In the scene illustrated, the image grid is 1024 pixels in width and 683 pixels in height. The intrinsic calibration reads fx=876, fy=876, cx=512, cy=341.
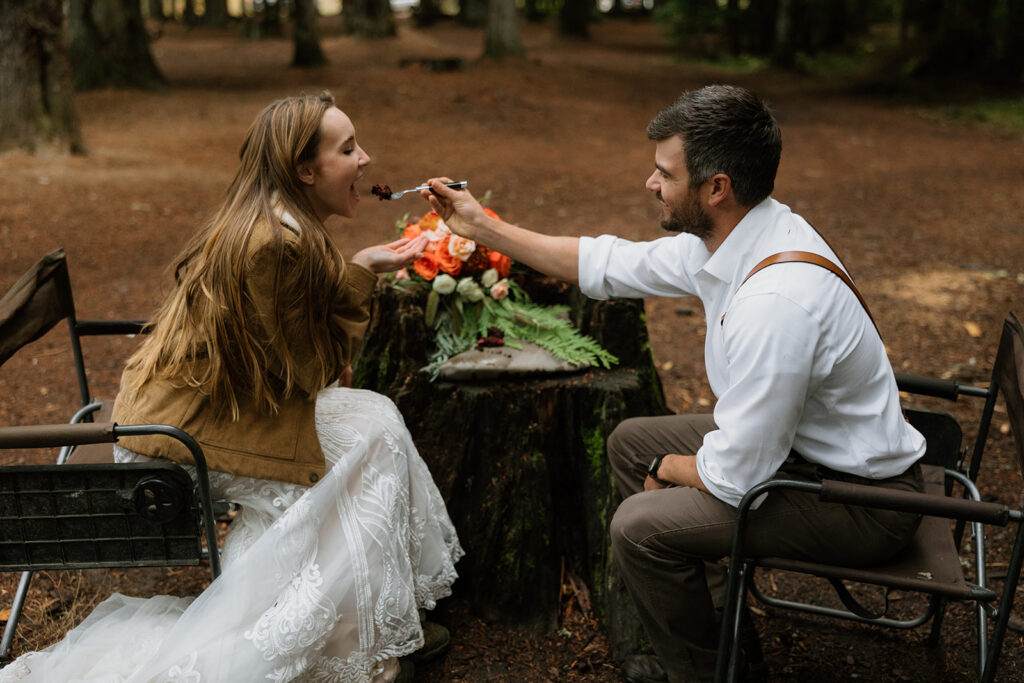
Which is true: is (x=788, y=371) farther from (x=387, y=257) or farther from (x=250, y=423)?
(x=250, y=423)

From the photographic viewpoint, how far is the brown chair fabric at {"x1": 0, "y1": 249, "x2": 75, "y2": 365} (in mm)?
2955

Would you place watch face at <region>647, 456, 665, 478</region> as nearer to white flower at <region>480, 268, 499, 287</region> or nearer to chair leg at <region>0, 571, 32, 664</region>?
white flower at <region>480, 268, 499, 287</region>

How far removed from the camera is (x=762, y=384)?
89.7 inches

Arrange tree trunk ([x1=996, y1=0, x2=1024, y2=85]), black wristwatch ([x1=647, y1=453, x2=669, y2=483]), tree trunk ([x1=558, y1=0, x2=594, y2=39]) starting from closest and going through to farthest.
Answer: black wristwatch ([x1=647, y1=453, x2=669, y2=483]) < tree trunk ([x1=996, y1=0, x2=1024, y2=85]) < tree trunk ([x1=558, y1=0, x2=594, y2=39])

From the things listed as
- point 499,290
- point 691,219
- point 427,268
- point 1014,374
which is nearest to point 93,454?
point 427,268

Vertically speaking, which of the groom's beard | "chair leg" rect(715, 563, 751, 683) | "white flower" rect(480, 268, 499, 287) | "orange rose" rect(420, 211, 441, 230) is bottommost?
"chair leg" rect(715, 563, 751, 683)

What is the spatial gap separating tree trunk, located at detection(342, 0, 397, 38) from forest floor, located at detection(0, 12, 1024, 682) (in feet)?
13.0

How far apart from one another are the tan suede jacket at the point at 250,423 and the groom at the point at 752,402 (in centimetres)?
101

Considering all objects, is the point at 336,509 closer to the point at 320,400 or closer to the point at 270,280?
the point at 320,400

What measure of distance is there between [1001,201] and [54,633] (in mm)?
10014

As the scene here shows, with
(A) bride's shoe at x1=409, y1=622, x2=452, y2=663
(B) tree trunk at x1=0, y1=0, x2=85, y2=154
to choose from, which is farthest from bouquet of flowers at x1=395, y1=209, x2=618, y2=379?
Result: (B) tree trunk at x1=0, y1=0, x2=85, y2=154

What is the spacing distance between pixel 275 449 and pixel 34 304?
1.10 metres

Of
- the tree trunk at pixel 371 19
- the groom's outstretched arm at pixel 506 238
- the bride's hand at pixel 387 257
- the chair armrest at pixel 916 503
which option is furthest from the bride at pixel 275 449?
the tree trunk at pixel 371 19

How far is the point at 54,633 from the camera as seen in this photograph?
10.2 ft
